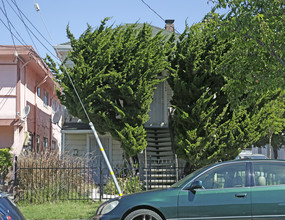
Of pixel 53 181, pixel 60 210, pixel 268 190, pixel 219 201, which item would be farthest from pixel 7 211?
pixel 53 181

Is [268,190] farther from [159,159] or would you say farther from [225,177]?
[159,159]

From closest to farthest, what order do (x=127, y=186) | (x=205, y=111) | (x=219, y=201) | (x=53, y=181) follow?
(x=219, y=201) < (x=53, y=181) < (x=127, y=186) < (x=205, y=111)

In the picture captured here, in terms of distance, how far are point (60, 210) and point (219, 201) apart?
6.12 metres

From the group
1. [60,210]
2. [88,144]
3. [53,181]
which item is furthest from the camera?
[88,144]

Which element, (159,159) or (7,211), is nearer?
(7,211)

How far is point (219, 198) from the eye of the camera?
23.5ft

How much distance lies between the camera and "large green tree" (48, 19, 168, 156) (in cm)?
1445

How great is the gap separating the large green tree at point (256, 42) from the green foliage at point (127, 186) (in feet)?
16.1

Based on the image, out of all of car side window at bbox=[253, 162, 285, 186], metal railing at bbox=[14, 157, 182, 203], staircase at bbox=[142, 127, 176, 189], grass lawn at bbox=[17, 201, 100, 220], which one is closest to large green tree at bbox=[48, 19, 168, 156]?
staircase at bbox=[142, 127, 176, 189]

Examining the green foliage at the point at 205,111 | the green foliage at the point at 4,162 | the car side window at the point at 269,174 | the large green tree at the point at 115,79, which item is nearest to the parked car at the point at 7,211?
the car side window at the point at 269,174

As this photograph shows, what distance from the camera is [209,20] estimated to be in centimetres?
1218

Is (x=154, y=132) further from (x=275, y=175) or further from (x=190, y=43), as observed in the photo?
(x=275, y=175)

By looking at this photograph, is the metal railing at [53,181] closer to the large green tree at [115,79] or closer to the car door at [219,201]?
the large green tree at [115,79]

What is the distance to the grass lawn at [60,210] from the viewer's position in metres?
11.3
